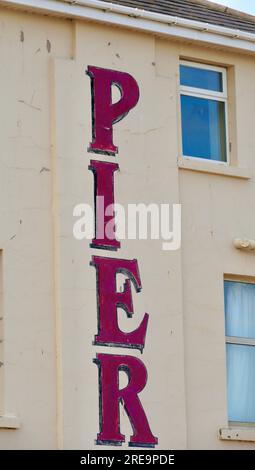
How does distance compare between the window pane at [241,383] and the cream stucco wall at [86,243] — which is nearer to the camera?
the cream stucco wall at [86,243]

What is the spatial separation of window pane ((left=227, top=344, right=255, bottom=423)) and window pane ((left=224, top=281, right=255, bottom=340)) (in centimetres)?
Answer: 22

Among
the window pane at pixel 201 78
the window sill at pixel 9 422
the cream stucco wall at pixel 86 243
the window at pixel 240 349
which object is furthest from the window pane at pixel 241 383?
the window pane at pixel 201 78

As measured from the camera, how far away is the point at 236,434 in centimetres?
2220

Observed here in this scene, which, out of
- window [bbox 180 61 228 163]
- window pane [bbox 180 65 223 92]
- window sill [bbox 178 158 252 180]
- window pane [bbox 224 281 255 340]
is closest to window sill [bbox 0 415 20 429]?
window pane [bbox 224 281 255 340]

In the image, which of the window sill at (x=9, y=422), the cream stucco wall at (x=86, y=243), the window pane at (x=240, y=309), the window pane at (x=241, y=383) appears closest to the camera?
the window sill at (x=9, y=422)

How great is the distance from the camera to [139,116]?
22.7 metres

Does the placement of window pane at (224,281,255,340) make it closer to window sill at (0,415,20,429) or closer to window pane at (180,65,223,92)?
window pane at (180,65,223,92)

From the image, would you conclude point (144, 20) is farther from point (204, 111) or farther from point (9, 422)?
point (9, 422)

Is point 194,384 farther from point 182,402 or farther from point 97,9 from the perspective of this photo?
point 97,9

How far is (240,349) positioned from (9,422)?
3.92m

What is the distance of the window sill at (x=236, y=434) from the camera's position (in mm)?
22125

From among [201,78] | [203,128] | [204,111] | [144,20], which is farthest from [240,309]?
[144,20]

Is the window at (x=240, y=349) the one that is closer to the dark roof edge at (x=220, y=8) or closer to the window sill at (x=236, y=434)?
the window sill at (x=236, y=434)

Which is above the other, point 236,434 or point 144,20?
point 144,20
